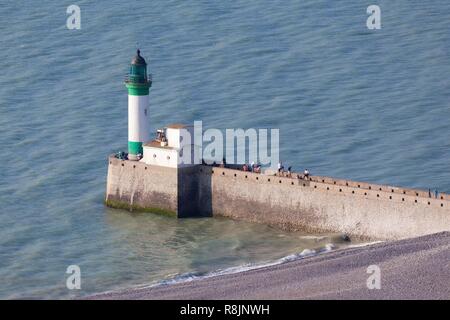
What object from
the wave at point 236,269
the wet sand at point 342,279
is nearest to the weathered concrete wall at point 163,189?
the wave at point 236,269

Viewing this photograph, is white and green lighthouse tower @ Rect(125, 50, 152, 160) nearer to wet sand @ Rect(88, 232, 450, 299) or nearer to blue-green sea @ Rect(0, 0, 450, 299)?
blue-green sea @ Rect(0, 0, 450, 299)

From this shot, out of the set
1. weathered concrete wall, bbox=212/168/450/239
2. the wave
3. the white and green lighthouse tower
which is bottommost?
the wave

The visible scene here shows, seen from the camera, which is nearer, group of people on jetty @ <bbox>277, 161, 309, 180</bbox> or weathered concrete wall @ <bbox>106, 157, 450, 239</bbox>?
weathered concrete wall @ <bbox>106, 157, 450, 239</bbox>

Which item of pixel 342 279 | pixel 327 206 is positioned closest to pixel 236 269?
pixel 327 206

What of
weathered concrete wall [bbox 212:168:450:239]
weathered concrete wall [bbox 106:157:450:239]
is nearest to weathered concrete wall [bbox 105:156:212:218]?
weathered concrete wall [bbox 106:157:450:239]

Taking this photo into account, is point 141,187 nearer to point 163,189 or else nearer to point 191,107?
point 163,189

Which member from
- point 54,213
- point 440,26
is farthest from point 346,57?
point 54,213

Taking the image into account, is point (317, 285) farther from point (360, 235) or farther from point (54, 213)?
point (54, 213)
